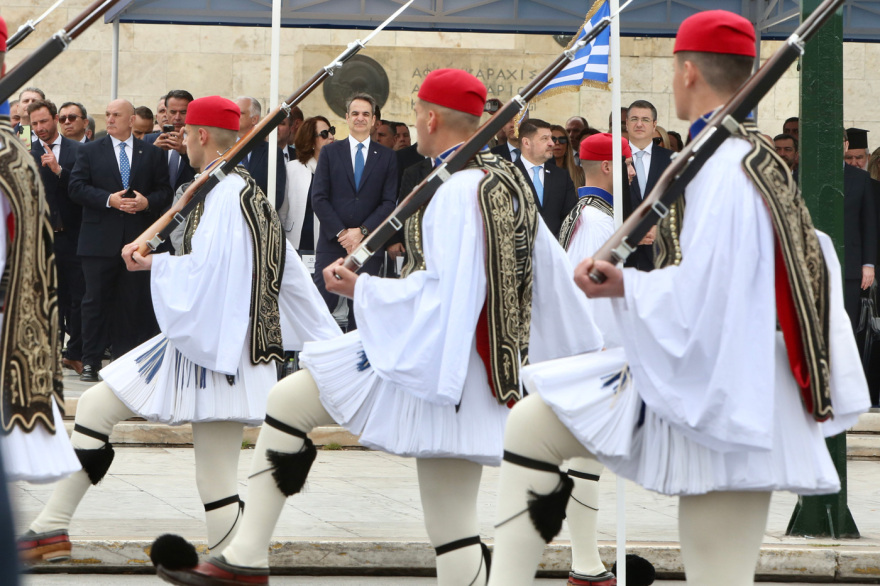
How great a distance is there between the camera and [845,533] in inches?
240

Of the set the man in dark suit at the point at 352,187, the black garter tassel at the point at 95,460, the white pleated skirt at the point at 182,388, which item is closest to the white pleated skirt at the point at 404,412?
the white pleated skirt at the point at 182,388

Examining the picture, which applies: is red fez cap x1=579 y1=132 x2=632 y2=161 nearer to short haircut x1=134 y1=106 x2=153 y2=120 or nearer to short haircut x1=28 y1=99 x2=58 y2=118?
short haircut x1=28 y1=99 x2=58 y2=118

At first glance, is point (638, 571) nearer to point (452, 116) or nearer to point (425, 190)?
point (425, 190)

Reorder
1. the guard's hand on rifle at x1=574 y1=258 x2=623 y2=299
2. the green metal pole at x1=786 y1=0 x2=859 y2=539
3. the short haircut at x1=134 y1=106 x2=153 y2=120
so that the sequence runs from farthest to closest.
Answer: the short haircut at x1=134 y1=106 x2=153 y2=120 → the green metal pole at x1=786 y1=0 x2=859 y2=539 → the guard's hand on rifle at x1=574 y1=258 x2=623 y2=299

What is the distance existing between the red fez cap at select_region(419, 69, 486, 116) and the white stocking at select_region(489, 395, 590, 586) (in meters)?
1.35

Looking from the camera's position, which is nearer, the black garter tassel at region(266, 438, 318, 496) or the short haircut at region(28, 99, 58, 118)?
the black garter tassel at region(266, 438, 318, 496)

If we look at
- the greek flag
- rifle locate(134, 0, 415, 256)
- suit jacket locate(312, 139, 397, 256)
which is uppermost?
the greek flag

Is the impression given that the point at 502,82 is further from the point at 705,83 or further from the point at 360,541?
the point at 705,83

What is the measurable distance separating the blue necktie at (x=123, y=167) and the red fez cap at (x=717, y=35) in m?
6.57

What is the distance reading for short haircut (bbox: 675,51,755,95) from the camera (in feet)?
10.9

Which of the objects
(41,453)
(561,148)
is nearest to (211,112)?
(41,453)

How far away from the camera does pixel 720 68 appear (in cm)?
333

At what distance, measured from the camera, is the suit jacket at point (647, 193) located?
856 cm

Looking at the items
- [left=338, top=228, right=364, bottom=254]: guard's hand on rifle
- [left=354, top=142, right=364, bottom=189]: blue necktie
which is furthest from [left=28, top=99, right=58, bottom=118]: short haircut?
[left=338, top=228, right=364, bottom=254]: guard's hand on rifle
